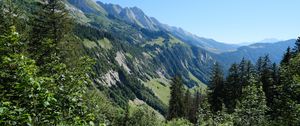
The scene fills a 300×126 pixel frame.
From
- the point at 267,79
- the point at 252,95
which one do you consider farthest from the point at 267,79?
the point at 252,95

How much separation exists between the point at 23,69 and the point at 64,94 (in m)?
2.76

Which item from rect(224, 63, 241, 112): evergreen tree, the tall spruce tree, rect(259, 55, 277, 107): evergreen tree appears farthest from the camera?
rect(224, 63, 241, 112): evergreen tree

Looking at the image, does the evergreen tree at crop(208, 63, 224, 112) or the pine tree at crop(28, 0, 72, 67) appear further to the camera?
the evergreen tree at crop(208, 63, 224, 112)

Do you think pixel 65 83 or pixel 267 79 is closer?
pixel 65 83

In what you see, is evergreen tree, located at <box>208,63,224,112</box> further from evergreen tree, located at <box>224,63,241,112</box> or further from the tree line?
evergreen tree, located at <box>224,63,241,112</box>

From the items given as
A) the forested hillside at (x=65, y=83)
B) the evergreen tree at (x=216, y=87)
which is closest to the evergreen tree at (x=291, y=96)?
the forested hillside at (x=65, y=83)

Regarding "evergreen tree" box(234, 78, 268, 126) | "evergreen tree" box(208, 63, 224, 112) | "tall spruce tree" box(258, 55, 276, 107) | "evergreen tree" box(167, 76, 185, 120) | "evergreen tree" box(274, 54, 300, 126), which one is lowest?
"evergreen tree" box(167, 76, 185, 120)

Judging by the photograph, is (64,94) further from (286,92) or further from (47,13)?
(47,13)

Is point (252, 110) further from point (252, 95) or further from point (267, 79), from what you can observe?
point (267, 79)

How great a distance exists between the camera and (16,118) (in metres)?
9.95

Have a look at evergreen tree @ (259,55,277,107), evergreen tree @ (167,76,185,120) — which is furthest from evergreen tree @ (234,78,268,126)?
evergreen tree @ (167,76,185,120)

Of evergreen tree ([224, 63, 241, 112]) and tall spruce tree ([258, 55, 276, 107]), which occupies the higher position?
tall spruce tree ([258, 55, 276, 107])

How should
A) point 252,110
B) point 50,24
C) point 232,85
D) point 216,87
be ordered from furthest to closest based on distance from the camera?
point 216,87 < point 232,85 < point 50,24 < point 252,110

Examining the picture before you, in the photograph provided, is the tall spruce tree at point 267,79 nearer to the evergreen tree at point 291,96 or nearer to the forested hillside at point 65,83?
the forested hillside at point 65,83
